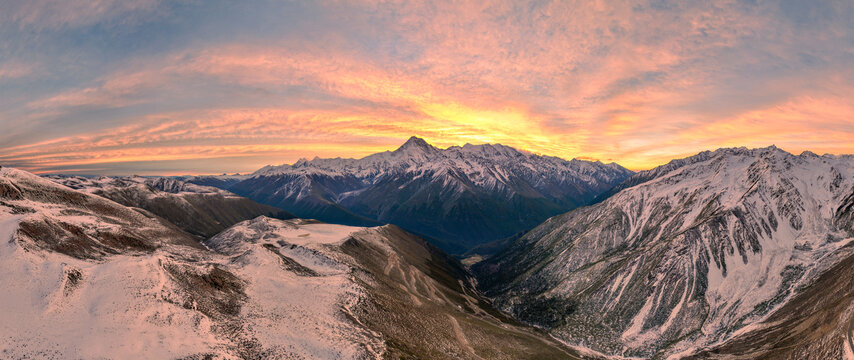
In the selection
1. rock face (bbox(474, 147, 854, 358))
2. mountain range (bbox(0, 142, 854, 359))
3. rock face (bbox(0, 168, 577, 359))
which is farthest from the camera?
rock face (bbox(474, 147, 854, 358))

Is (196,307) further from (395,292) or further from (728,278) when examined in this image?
(728,278)

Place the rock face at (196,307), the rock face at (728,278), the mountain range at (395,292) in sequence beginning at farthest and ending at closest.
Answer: the rock face at (728,278)
the mountain range at (395,292)
the rock face at (196,307)

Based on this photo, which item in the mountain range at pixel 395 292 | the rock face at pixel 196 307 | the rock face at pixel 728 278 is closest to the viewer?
the rock face at pixel 196 307

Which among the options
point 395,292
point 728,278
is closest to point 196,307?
point 395,292

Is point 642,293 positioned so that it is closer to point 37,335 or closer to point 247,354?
point 247,354

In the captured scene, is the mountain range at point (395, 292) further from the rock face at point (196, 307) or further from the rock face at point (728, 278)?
the rock face at point (728, 278)

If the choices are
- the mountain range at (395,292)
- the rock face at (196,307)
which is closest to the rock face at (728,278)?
the mountain range at (395,292)

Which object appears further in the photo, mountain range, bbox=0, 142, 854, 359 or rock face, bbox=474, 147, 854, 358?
rock face, bbox=474, 147, 854, 358

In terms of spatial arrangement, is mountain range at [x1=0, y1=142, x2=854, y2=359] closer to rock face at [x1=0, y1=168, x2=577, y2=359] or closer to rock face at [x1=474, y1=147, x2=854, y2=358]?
rock face at [x1=0, y1=168, x2=577, y2=359]

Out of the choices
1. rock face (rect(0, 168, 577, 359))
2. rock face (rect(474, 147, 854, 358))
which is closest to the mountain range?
rock face (rect(0, 168, 577, 359))

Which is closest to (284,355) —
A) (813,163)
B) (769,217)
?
(769,217)
